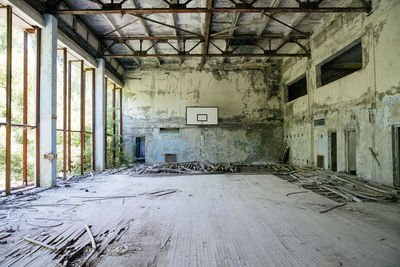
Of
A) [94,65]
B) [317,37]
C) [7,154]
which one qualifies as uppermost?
[317,37]

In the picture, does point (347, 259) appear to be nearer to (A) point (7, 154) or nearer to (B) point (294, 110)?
(A) point (7, 154)

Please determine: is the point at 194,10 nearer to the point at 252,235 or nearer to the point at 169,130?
the point at 252,235

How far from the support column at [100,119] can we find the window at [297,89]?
11089 mm

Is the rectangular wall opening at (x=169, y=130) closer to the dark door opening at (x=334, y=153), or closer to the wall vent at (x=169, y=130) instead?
the wall vent at (x=169, y=130)

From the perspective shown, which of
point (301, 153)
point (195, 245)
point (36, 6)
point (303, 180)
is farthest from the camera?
point (301, 153)

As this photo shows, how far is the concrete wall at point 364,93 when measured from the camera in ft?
22.0

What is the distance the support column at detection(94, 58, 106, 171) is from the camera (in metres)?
11.4

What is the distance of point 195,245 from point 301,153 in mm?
11097

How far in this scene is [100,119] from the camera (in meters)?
11.5

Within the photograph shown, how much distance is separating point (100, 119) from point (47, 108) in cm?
426

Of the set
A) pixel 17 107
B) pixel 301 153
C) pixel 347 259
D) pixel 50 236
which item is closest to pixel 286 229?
pixel 347 259

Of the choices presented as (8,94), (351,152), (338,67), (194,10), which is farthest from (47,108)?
(338,67)

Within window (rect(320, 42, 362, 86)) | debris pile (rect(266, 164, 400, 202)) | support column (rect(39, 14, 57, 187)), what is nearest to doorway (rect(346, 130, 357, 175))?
debris pile (rect(266, 164, 400, 202))

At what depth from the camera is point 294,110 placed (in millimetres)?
13734
